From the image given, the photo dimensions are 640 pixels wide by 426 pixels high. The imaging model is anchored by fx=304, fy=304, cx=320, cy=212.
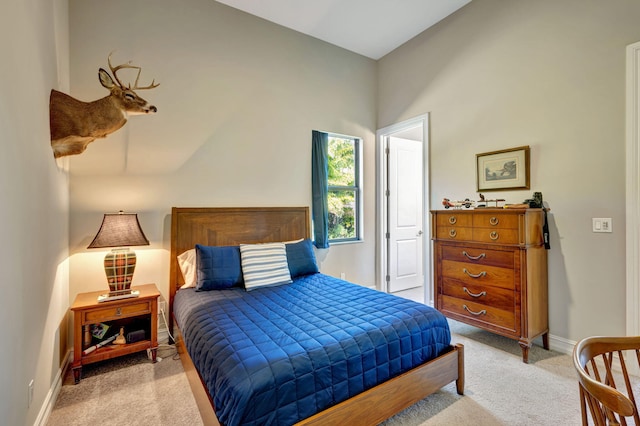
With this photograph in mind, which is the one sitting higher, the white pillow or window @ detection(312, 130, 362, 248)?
window @ detection(312, 130, 362, 248)

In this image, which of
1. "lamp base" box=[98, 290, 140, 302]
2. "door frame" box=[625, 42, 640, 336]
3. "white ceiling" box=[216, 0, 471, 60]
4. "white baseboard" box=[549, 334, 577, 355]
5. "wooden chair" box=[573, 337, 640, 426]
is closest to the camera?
"wooden chair" box=[573, 337, 640, 426]

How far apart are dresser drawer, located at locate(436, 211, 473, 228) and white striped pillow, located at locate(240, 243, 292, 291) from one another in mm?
1598

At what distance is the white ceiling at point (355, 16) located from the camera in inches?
128

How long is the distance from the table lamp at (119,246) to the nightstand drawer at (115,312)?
0.08 m

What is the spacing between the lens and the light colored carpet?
181 centimetres

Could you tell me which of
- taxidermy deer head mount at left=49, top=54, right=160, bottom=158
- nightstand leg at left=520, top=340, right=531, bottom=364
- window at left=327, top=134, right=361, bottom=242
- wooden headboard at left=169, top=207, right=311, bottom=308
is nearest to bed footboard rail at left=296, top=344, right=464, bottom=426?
nightstand leg at left=520, top=340, right=531, bottom=364

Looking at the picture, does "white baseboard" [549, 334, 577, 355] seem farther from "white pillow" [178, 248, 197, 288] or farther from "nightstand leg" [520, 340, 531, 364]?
"white pillow" [178, 248, 197, 288]

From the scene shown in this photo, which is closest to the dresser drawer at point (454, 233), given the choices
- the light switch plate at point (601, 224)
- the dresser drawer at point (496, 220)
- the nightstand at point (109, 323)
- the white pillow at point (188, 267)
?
the dresser drawer at point (496, 220)

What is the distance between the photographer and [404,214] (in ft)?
15.2

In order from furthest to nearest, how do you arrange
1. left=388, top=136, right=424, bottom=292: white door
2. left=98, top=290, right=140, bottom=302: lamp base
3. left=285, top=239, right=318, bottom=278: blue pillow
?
left=388, top=136, right=424, bottom=292: white door → left=285, top=239, right=318, bottom=278: blue pillow → left=98, top=290, right=140, bottom=302: lamp base

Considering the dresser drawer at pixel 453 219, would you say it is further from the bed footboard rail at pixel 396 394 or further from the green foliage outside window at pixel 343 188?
the green foliage outside window at pixel 343 188

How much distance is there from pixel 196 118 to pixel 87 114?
97 centimetres

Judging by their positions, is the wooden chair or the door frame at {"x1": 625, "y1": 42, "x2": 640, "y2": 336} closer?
the wooden chair

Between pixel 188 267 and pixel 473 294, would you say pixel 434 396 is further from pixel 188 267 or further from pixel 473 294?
pixel 188 267
